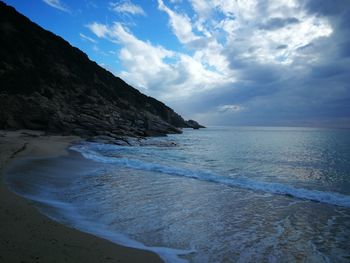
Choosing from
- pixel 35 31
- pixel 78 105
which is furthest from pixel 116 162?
pixel 35 31

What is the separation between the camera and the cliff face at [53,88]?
38844 mm

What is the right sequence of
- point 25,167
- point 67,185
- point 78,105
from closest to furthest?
point 67,185 → point 25,167 → point 78,105

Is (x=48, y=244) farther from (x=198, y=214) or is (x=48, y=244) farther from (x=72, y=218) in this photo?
(x=198, y=214)

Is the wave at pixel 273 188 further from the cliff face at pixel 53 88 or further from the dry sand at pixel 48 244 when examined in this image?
the cliff face at pixel 53 88

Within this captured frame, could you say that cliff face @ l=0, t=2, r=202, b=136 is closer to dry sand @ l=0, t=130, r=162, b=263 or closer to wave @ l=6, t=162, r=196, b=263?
wave @ l=6, t=162, r=196, b=263

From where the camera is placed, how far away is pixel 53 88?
53219 mm

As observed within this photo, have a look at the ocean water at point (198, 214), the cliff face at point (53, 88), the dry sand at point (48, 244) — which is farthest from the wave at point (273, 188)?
the cliff face at point (53, 88)

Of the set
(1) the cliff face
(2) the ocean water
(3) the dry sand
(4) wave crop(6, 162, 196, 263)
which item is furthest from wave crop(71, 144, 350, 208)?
(1) the cliff face

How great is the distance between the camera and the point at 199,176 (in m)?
15.1

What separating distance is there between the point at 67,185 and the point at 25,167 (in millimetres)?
4112

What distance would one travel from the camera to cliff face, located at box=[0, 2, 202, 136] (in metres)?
38.8

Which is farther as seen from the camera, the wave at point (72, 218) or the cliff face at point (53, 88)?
the cliff face at point (53, 88)

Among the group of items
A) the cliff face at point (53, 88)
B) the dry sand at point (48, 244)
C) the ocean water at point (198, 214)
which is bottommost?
the ocean water at point (198, 214)

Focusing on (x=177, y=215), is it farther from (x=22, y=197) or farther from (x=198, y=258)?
(x=22, y=197)
